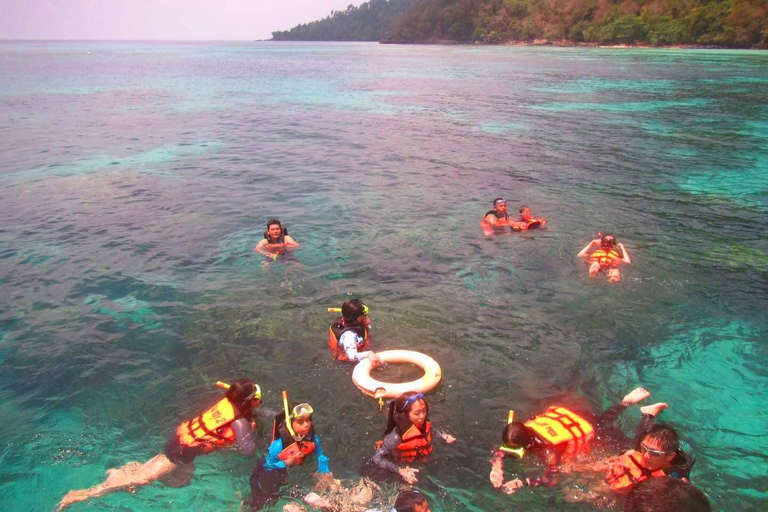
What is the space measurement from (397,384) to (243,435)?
1.96 meters

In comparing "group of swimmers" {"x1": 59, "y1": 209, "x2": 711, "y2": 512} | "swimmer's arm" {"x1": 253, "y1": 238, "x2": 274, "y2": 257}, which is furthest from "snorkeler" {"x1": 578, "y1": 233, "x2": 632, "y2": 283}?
"swimmer's arm" {"x1": 253, "y1": 238, "x2": 274, "y2": 257}

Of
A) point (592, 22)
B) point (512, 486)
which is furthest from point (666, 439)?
point (592, 22)

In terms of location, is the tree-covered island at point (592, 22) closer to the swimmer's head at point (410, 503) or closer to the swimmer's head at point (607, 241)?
the swimmer's head at point (607, 241)

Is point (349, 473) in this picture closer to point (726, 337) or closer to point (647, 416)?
point (647, 416)

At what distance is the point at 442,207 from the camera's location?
44.4 feet

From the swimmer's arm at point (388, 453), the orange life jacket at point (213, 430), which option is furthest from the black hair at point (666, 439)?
the orange life jacket at point (213, 430)

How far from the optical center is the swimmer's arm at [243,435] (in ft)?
17.9

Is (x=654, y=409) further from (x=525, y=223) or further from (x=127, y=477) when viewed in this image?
(x=525, y=223)

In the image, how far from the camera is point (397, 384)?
6.30 m

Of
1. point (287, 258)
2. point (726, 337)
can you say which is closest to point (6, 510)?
point (287, 258)

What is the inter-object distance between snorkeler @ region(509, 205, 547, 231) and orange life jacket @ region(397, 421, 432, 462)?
7199 mm

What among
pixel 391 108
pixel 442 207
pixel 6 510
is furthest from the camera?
pixel 391 108

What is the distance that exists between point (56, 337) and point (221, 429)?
4270 mm

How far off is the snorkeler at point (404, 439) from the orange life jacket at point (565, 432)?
3.83 ft
